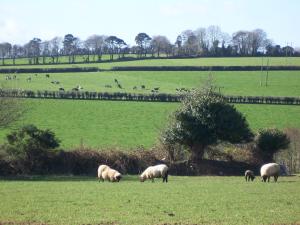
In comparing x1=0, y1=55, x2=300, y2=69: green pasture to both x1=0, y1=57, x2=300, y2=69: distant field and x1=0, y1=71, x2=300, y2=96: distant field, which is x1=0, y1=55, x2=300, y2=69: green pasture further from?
x1=0, y1=71, x2=300, y2=96: distant field

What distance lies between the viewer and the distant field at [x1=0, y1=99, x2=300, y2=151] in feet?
223

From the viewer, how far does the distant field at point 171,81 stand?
107938 mm

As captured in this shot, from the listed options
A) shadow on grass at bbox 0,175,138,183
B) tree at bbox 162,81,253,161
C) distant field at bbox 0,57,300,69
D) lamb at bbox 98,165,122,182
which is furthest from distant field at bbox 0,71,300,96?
lamb at bbox 98,165,122,182

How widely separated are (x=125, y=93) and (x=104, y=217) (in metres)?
80.6

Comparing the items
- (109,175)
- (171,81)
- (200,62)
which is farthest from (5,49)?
(109,175)

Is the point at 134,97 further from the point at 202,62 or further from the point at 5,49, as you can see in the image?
the point at 5,49

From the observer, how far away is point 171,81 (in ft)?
404

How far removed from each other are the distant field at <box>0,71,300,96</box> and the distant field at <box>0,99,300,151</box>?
13.1 meters

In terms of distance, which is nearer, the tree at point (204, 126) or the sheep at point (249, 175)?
the sheep at point (249, 175)

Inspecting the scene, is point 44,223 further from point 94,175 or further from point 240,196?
point 94,175

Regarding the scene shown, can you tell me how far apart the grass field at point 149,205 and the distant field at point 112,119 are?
101 feet

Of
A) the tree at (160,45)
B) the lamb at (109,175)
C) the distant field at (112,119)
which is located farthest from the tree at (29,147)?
the tree at (160,45)

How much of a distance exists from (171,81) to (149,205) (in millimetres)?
98513

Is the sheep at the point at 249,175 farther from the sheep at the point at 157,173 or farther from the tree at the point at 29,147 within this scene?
the tree at the point at 29,147
